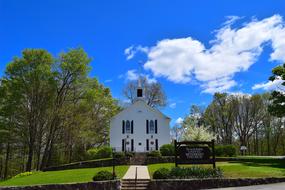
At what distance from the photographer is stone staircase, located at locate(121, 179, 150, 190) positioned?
55.1 ft

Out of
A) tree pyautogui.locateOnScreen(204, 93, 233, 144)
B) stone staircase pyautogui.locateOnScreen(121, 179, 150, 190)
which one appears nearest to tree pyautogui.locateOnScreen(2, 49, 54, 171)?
stone staircase pyautogui.locateOnScreen(121, 179, 150, 190)

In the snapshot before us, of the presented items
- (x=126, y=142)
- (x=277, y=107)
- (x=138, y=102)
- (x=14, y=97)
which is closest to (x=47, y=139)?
(x=14, y=97)

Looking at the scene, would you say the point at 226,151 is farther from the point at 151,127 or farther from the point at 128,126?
the point at 128,126

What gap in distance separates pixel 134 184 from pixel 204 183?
3637 millimetres

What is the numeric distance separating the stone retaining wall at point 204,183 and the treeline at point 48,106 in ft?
78.1

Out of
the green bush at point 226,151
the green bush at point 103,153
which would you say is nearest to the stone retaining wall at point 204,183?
the green bush at point 226,151

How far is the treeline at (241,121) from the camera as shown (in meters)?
53.4

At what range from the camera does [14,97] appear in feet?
120

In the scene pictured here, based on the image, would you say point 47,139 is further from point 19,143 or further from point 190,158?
point 190,158

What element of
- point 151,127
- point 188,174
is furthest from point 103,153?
point 188,174

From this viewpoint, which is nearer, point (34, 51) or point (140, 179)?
point (140, 179)

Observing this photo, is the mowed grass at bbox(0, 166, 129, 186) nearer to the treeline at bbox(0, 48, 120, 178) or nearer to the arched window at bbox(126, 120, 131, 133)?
the treeline at bbox(0, 48, 120, 178)

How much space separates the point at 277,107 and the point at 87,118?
74.3 ft

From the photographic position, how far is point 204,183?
54.4 ft
